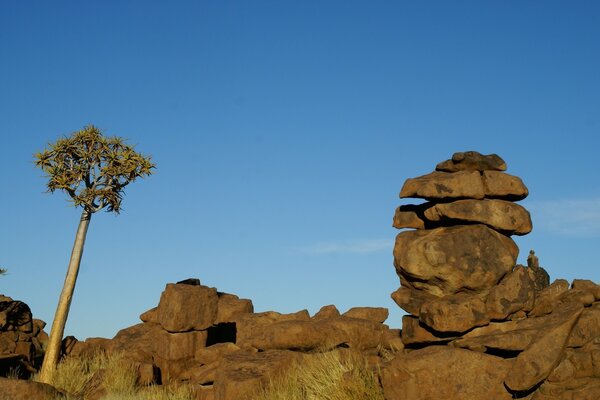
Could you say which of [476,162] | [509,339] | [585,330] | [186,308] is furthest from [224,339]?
[585,330]

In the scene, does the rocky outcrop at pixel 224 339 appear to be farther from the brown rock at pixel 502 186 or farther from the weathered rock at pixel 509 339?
the brown rock at pixel 502 186

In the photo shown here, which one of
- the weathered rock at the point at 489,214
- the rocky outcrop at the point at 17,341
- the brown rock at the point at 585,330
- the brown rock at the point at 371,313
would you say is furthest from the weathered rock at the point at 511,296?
the rocky outcrop at the point at 17,341

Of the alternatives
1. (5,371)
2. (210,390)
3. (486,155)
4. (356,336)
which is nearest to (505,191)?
(486,155)

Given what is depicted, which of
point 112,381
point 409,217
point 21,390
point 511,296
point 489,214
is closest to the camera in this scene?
point 511,296

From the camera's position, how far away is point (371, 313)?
22.5 metres

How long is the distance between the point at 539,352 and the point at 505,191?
4637 millimetres

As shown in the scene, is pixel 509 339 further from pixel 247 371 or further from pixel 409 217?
pixel 247 371

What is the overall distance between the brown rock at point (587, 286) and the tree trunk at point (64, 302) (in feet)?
56.0

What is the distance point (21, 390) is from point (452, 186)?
480 inches

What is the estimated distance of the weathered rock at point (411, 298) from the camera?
Answer: 16.8 metres

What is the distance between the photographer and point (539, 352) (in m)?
13.6

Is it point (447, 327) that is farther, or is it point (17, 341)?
point (17, 341)

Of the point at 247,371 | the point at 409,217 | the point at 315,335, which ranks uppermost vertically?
the point at 409,217

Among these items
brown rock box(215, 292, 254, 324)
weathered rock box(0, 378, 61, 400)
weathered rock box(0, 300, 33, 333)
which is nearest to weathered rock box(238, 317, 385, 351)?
brown rock box(215, 292, 254, 324)
